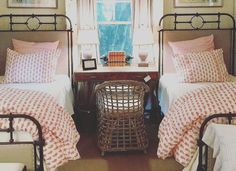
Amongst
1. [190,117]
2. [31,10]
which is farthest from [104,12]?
[190,117]

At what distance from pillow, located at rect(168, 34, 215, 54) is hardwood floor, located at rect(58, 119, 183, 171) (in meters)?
1.31

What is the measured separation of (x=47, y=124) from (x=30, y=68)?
69.2 inches

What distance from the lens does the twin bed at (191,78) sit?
10.5 feet

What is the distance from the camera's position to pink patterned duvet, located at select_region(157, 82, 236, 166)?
3160 mm

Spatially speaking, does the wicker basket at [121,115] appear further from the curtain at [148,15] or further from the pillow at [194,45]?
the curtain at [148,15]

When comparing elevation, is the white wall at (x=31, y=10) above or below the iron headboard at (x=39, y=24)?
above

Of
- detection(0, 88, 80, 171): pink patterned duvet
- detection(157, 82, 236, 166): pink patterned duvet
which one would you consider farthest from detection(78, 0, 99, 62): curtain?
detection(0, 88, 80, 171): pink patterned duvet

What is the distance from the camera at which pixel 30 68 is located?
4.59 metres

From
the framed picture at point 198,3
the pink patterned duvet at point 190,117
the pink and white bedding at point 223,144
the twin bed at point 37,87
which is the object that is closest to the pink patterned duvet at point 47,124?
the twin bed at point 37,87

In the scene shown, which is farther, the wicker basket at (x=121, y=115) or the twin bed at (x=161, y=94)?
the wicker basket at (x=121, y=115)

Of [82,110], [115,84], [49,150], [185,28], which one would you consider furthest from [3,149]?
[185,28]

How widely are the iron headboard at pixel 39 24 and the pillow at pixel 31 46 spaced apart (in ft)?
0.64

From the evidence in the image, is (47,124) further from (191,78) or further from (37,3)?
(37,3)

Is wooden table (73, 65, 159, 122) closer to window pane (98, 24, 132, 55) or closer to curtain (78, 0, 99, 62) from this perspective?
curtain (78, 0, 99, 62)
